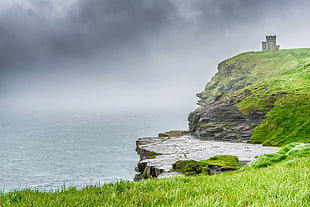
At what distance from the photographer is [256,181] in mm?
6242

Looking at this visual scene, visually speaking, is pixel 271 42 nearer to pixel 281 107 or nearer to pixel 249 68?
pixel 249 68

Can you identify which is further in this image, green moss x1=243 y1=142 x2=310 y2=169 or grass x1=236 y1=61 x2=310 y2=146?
grass x1=236 y1=61 x2=310 y2=146

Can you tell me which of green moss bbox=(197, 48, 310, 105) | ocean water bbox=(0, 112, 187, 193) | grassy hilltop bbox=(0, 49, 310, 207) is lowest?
ocean water bbox=(0, 112, 187, 193)

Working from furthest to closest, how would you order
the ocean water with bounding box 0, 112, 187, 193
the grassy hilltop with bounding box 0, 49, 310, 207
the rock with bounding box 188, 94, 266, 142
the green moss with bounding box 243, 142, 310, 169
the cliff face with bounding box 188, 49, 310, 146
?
the ocean water with bounding box 0, 112, 187, 193 < the rock with bounding box 188, 94, 266, 142 < the cliff face with bounding box 188, 49, 310, 146 < the green moss with bounding box 243, 142, 310, 169 < the grassy hilltop with bounding box 0, 49, 310, 207

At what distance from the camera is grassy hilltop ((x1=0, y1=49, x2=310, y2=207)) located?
14.6 feet

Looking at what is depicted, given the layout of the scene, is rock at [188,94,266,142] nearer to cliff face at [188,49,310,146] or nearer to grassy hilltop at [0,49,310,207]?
cliff face at [188,49,310,146]

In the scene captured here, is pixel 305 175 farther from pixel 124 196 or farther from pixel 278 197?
pixel 124 196

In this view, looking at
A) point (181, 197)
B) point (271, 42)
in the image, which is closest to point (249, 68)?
point (271, 42)

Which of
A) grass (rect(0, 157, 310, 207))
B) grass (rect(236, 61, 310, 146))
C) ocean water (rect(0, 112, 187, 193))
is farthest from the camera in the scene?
ocean water (rect(0, 112, 187, 193))

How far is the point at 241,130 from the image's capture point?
3669 centimetres

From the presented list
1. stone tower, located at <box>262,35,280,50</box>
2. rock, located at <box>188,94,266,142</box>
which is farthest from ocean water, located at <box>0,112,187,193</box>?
stone tower, located at <box>262,35,280,50</box>

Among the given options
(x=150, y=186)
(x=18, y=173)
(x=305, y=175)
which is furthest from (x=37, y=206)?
(x=18, y=173)

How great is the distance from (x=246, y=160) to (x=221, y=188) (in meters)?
16.8

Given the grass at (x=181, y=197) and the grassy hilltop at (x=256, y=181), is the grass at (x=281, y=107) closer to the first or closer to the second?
the grassy hilltop at (x=256, y=181)
